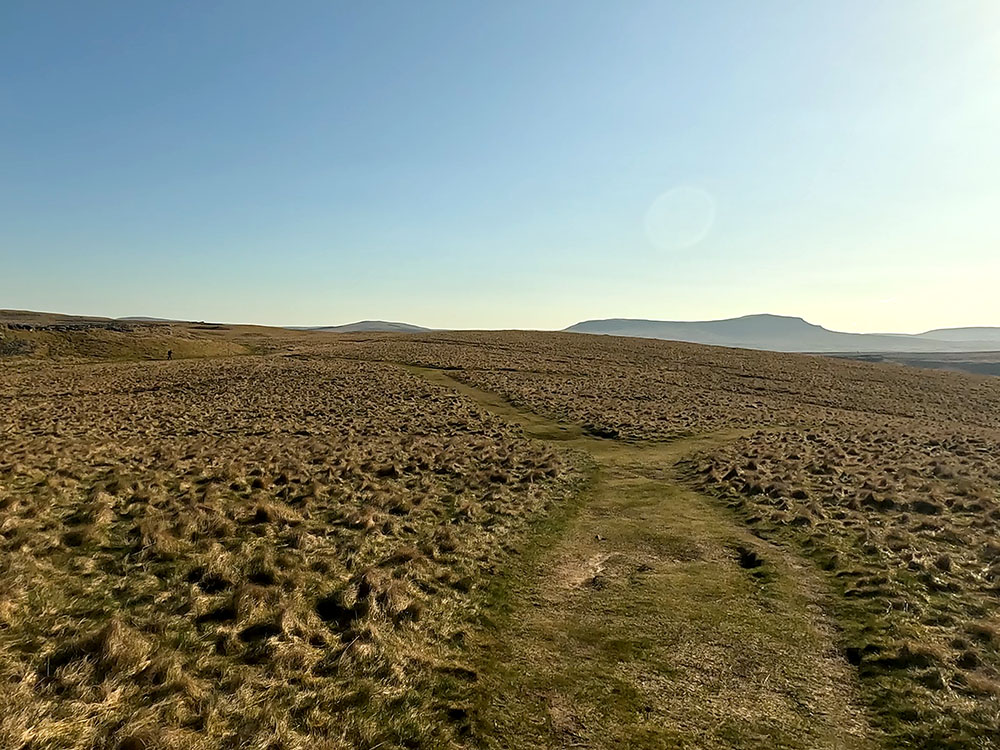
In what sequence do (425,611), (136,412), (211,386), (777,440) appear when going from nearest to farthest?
1. (425,611)
2. (777,440)
3. (136,412)
4. (211,386)

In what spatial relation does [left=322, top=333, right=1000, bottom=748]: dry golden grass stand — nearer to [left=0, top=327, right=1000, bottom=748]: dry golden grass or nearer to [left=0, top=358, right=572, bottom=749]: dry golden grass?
[left=0, top=327, right=1000, bottom=748]: dry golden grass

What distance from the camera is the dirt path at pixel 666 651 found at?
6789 millimetres

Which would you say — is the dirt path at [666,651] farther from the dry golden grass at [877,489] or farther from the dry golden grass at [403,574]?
the dry golden grass at [877,489]

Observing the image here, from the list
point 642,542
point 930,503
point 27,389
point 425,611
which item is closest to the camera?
point 425,611

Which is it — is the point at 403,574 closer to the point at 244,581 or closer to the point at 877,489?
the point at 244,581

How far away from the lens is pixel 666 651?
8.52 m

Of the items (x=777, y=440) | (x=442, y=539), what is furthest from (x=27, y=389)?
(x=777, y=440)

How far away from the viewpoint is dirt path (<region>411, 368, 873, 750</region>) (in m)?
6.79

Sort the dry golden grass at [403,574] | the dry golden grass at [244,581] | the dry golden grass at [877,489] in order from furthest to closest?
the dry golden grass at [877,489] → the dry golden grass at [403,574] → the dry golden grass at [244,581]

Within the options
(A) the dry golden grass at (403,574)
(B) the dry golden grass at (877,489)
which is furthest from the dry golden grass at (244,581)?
(B) the dry golden grass at (877,489)

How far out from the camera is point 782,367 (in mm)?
64250

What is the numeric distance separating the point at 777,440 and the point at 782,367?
143 ft

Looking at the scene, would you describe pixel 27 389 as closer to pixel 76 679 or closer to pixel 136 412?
pixel 136 412

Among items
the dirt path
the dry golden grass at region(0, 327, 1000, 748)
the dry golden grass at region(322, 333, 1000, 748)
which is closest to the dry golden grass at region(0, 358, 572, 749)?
the dry golden grass at region(0, 327, 1000, 748)
